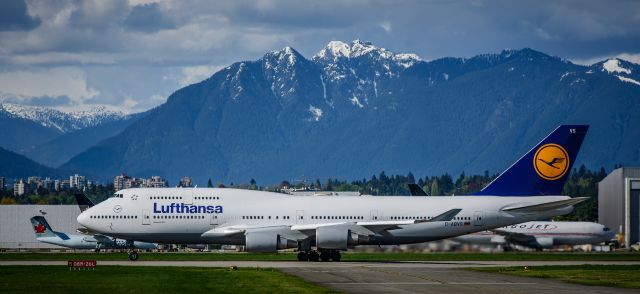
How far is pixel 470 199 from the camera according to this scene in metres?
83.1

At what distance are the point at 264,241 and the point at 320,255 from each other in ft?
15.2

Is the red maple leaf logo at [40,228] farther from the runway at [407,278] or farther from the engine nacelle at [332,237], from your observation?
the engine nacelle at [332,237]

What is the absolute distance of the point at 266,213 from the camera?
265ft

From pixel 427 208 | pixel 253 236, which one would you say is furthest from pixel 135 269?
pixel 427 208

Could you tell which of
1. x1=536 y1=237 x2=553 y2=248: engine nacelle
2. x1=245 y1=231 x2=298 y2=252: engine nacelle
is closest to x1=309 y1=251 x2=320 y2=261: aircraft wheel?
x1=245 y1=231 x2=298 y2=252: engine nacelle

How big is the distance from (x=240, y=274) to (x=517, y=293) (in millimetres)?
17382

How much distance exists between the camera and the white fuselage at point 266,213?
80.3m

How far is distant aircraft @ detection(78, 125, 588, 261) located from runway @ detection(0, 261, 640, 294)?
8.51 ft

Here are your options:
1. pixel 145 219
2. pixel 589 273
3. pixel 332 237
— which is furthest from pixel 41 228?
pixel 589 273

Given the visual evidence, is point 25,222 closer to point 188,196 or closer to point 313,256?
point 188,196

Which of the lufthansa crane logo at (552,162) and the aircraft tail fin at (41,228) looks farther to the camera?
the aircraft tail fin at (41,228)

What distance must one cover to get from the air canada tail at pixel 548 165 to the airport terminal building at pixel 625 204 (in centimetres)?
6633

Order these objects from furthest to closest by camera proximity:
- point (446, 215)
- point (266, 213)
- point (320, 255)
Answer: point (266, 213), point (320, 255), point (446, 215)

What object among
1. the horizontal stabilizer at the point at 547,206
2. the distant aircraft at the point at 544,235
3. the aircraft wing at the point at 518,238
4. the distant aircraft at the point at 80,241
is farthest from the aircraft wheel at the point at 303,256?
the aircraft wing at the point at 518,238
